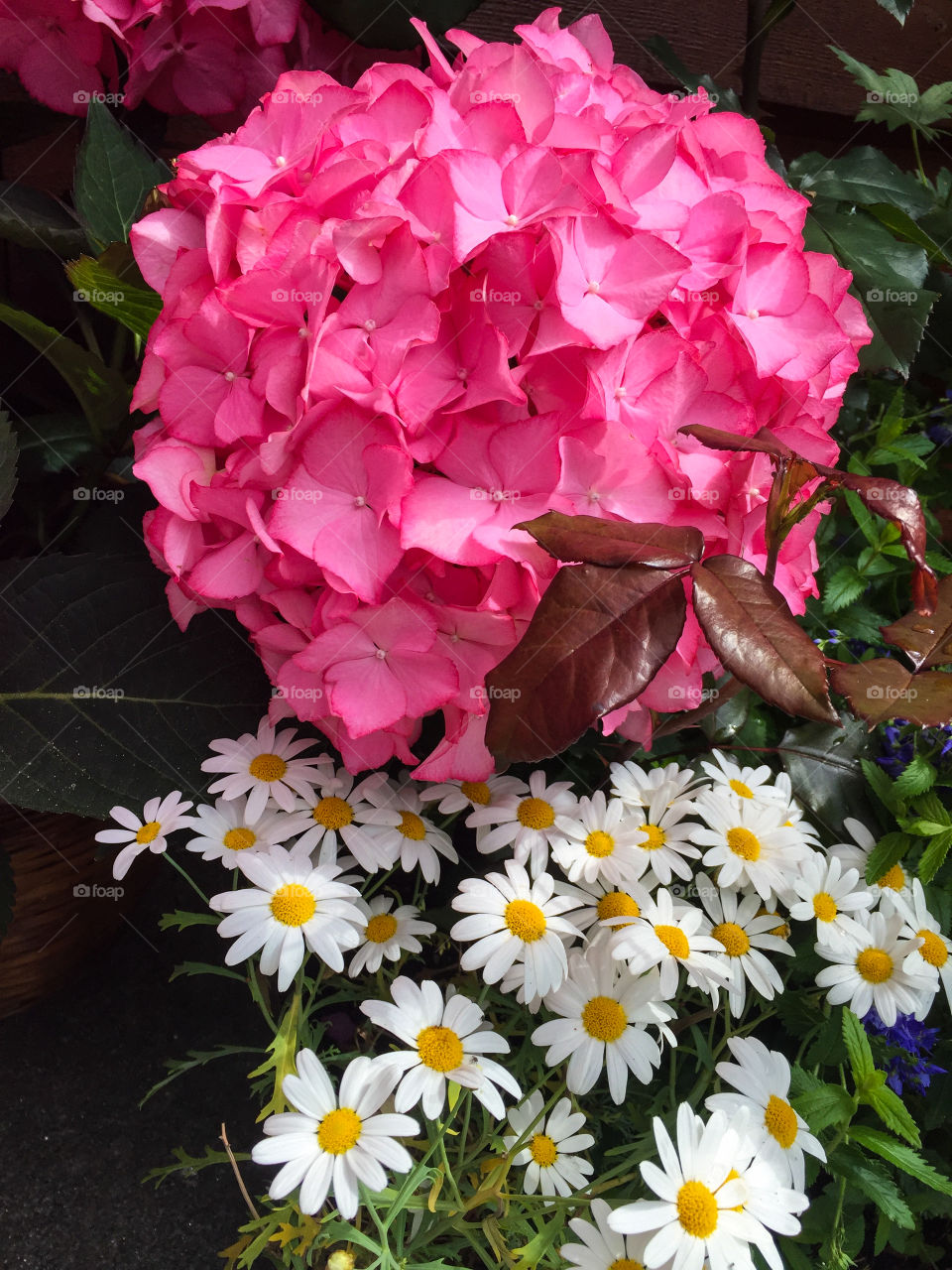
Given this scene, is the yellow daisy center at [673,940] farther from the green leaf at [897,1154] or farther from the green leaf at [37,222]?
the green leaf at [37,222]

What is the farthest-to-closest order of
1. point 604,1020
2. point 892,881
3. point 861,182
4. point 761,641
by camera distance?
point 861,182 < point 892,881 < point 604,1020 < point 761,641

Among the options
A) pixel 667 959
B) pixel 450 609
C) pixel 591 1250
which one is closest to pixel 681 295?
pixel 450 609

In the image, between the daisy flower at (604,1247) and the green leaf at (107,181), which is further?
the green leaf at (107,181)

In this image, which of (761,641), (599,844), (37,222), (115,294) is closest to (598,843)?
(599,844)

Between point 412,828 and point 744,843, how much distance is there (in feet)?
0.59

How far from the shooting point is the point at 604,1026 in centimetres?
46

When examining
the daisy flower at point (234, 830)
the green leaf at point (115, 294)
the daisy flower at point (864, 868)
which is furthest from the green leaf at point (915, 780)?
the green leaf at point (115, 294)

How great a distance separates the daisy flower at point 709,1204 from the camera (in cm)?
40

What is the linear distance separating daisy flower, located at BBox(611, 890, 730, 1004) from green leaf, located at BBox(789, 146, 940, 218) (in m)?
0.55

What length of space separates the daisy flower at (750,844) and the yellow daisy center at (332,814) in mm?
189

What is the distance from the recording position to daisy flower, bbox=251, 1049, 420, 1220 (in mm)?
399

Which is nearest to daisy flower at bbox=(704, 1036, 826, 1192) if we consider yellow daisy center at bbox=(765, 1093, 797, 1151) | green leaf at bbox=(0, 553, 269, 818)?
yellow daisy center at bbox=(765, 1093, 797, 1151)

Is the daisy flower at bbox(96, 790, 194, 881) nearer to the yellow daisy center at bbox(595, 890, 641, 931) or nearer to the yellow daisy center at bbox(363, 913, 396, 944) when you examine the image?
the yellow daisy center at bbox(363, 913, 396, 944)

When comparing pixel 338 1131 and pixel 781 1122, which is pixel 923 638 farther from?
pixel 338 1131
